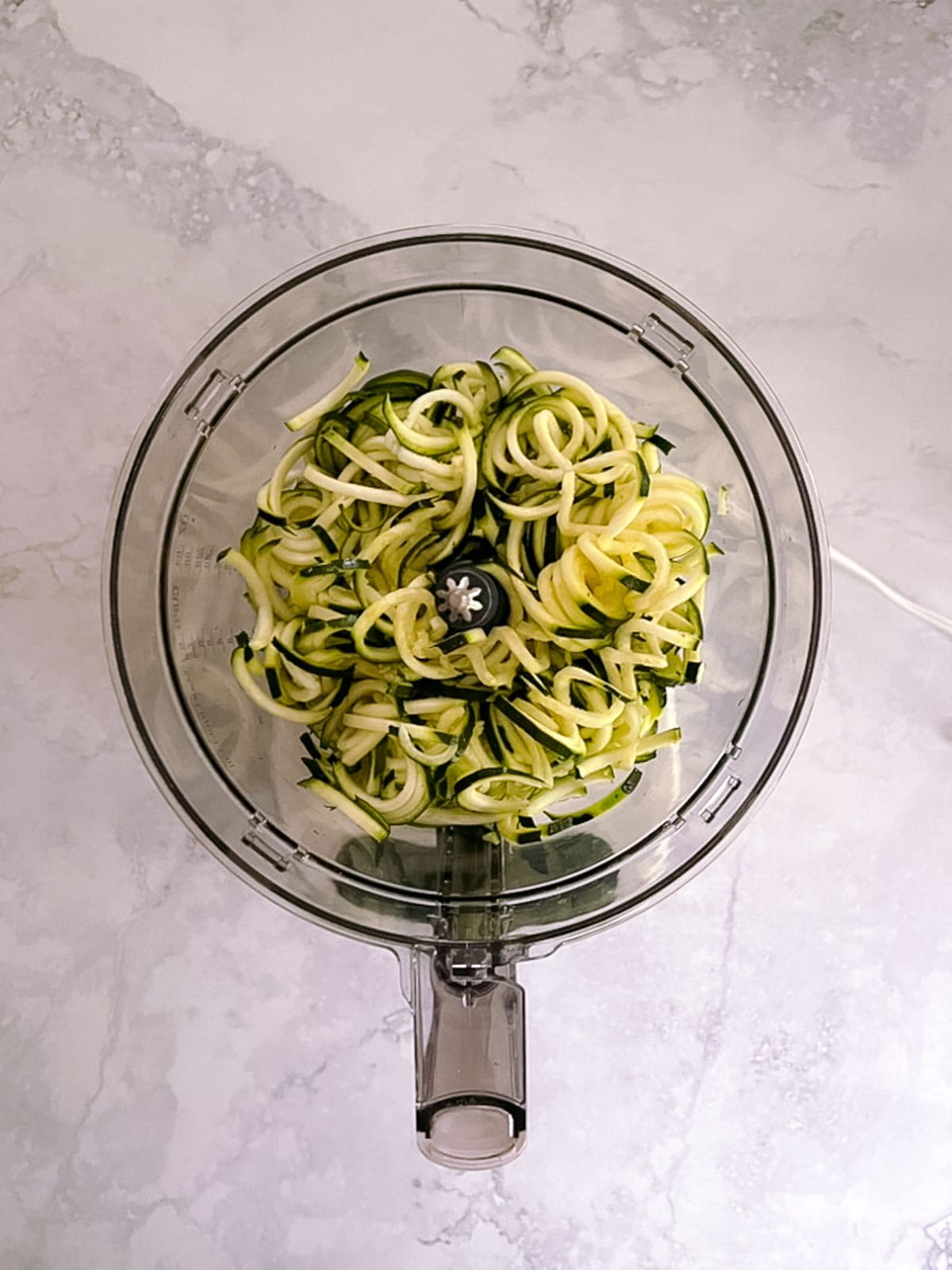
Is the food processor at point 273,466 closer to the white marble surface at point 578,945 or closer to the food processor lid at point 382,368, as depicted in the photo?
the food processor lid at point 382,368

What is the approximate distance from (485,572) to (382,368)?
0.50 feet

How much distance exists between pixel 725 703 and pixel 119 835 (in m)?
0.39

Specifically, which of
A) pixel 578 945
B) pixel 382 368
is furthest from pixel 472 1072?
pixel 382 368

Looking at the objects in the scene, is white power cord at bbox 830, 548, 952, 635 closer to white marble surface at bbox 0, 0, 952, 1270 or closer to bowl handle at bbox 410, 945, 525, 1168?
white marble surface at bbox 0, 0, 952, 1270

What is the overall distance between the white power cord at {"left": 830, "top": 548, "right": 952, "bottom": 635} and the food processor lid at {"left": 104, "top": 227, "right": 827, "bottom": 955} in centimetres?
13

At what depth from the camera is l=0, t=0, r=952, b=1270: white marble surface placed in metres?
0.76

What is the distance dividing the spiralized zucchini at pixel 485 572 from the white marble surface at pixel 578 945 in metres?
0.23

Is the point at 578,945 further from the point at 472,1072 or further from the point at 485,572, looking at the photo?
the point at 485,572

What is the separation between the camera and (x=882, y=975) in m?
0.80

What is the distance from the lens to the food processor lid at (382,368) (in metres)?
0.64

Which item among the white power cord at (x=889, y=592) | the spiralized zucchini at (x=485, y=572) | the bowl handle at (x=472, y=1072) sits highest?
the white power cord at (x=889, y=592)

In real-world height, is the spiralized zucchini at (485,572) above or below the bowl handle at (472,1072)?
above

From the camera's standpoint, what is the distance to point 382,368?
2.13 feet

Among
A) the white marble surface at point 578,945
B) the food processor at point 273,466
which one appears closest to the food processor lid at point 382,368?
the food processor at point 273,466
